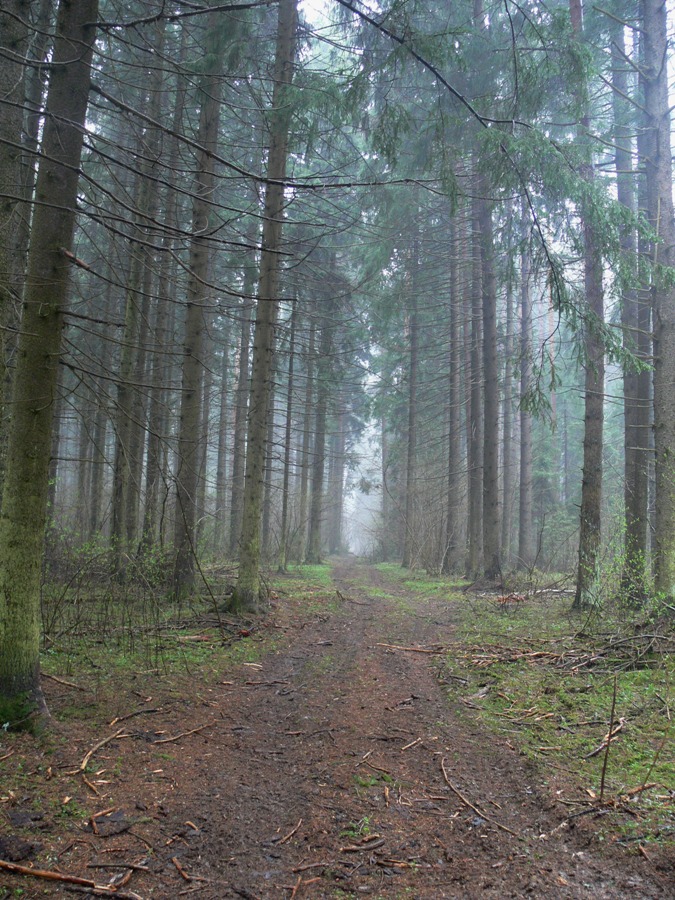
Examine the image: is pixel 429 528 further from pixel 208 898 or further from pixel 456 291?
pixel 208 898

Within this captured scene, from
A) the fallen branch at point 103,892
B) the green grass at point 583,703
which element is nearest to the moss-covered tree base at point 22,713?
the fallen branch at point 103,892

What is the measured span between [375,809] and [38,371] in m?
3.74

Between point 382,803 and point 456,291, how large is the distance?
1736 cm

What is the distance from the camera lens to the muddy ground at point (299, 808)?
2.58 m

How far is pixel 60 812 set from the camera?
298cm

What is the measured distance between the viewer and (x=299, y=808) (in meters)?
3.27

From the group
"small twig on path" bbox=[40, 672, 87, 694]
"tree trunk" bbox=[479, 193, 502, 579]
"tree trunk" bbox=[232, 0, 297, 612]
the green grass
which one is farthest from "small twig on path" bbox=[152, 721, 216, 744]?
"tree trunk" bbox=[479, 193, 502, 579]

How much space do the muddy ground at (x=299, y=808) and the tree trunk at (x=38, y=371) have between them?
65 centimetres

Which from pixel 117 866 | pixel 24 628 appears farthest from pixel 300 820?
pixel 24 628

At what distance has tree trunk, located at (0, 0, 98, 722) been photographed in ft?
12.9

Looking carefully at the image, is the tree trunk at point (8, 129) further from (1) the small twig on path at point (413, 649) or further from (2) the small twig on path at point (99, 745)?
(1) the small twig on path at point (413, 649)

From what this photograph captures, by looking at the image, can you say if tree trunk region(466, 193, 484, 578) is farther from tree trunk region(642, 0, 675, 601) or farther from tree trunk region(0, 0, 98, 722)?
tree trunk region(0, 0, 98, 722)

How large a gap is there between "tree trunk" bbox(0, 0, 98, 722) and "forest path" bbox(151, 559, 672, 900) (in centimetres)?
160

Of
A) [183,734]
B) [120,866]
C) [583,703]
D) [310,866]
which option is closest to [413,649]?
[583,703]
